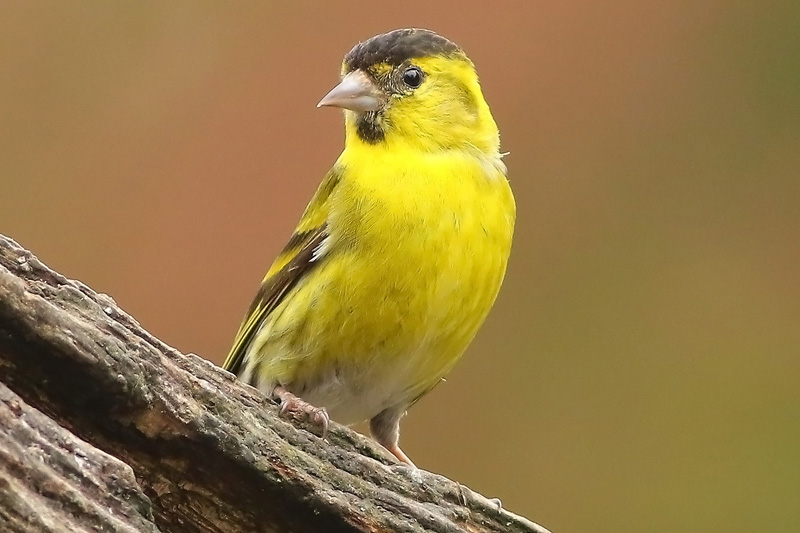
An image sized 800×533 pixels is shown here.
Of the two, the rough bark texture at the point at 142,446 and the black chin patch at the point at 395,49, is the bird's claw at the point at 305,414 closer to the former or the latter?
the rough bark texture at the point at 142,446

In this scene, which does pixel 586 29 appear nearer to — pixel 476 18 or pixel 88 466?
pixel 476 18

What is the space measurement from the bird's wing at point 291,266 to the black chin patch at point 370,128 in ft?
0.26

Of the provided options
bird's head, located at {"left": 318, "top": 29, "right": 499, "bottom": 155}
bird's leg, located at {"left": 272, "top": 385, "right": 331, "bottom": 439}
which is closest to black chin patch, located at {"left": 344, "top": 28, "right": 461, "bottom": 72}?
bird's head, located at {"left": 318, "top": 29, "right": 499, "bottom": 155}

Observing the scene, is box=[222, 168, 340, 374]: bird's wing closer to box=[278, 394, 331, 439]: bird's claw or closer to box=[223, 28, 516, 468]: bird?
box=[223, 28, 516, 468]: bird

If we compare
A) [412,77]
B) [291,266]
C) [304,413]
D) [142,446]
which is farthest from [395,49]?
[142,446]

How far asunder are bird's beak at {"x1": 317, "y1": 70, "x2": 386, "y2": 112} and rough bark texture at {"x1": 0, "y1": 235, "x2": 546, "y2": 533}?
546 mm

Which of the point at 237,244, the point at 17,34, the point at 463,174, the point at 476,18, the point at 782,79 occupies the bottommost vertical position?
the point at 237,244

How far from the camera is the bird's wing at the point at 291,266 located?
1619mm

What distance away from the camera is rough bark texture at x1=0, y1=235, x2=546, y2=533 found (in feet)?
3.27

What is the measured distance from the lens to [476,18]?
9.79 ft

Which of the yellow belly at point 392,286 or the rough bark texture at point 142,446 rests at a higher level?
the yellow belly at point 392,286

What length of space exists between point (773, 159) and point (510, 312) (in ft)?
3.16

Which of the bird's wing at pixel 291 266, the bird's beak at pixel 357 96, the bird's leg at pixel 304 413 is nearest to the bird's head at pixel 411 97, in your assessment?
the bird's beak at pixel 357 96

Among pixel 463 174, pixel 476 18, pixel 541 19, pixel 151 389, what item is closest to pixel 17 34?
pixel 476 18
